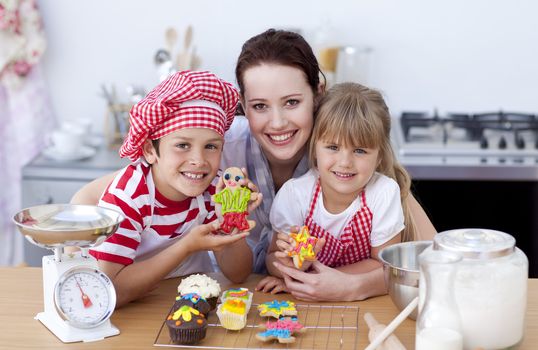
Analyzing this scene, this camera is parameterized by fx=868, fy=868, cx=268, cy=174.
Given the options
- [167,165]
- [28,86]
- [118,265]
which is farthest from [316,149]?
[28,86]

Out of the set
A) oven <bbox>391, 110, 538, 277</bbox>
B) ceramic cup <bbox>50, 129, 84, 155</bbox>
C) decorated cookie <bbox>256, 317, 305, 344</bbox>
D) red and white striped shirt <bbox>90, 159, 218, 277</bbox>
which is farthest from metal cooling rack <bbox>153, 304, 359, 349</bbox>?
ceramic cup <bbox>50, 129, 84, 155</bbox>

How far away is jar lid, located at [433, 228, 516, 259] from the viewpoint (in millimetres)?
1479

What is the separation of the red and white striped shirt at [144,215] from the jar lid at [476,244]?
0.66 meters

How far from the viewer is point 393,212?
204cm

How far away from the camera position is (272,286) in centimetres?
191

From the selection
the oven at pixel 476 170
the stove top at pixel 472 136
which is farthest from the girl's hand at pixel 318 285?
the stove top at pixel 472 136

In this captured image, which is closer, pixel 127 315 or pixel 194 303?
pixel 194 303

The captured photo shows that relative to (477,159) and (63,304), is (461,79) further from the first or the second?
(63,304)

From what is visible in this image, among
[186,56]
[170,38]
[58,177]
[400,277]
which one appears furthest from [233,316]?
[170,38]

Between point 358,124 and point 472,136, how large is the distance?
1.36 meters

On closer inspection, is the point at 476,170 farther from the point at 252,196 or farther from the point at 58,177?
the point at 58,177

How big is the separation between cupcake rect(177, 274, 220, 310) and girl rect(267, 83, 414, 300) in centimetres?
26

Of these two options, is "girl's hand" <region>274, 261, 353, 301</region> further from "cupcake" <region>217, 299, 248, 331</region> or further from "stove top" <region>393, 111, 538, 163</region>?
"stove top" <region>393, 111, 538, 163</region>

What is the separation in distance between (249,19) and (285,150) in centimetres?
155
